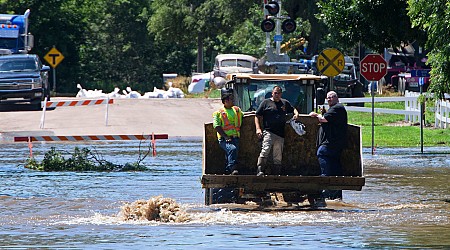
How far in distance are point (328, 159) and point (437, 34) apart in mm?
3341

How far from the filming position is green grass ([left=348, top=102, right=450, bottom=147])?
34.2m

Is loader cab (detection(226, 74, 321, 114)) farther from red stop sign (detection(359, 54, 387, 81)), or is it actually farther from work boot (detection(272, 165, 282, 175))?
red stop sign (detection(359, 54, 387, 81))

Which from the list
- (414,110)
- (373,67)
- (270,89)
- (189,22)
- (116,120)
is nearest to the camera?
(270,89)

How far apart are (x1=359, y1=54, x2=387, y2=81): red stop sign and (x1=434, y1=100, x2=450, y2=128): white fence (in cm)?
561

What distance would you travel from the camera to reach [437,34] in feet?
64.0

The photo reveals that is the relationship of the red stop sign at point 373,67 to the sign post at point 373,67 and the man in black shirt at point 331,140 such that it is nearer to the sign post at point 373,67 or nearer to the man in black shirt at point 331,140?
the sign post at point 373,67

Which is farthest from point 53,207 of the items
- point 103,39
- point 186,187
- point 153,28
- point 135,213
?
point 103,39

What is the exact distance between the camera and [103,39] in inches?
3359

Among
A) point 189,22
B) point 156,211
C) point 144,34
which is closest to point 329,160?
point 156,211

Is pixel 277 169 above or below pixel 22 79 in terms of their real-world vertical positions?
below

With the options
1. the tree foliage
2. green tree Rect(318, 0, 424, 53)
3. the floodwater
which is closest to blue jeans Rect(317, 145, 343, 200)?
the floodwater

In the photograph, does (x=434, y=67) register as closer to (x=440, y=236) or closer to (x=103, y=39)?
(x=440, y=236)

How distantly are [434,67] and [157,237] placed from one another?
25.7ft

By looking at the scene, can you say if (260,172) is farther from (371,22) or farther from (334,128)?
(371,22)
